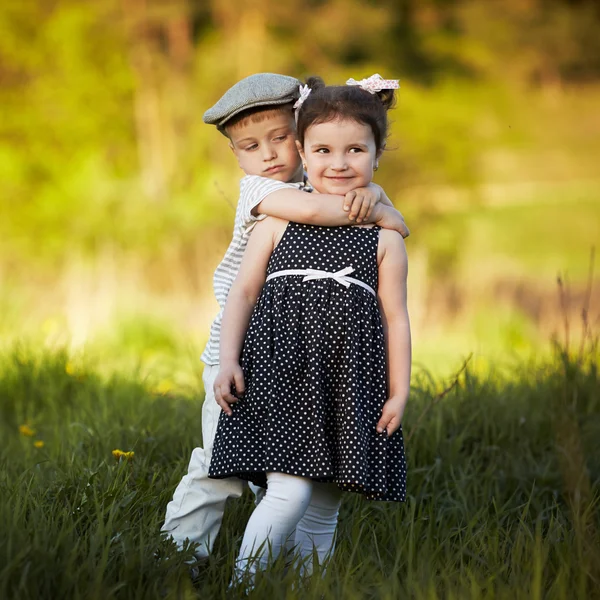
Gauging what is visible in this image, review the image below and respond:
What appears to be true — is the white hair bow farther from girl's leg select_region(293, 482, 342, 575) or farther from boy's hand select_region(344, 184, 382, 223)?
girl's leg select_region(293, 482, 342, 575)

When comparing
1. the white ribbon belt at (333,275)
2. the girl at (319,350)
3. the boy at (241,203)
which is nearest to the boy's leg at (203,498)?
the boy at (241,203)

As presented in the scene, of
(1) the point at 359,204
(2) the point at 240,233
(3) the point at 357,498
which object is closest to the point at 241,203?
(2) the point at 240,233

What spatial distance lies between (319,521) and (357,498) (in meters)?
0.39

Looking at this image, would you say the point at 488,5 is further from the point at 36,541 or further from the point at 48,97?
the point at 36,541

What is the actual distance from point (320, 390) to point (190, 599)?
58cm

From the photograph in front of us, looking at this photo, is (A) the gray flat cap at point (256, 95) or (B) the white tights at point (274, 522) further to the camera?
(A) the gray flat cap at point (256, 95)

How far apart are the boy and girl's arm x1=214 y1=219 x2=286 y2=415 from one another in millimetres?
49

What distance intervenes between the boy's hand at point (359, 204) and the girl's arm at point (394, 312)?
91 millimetres

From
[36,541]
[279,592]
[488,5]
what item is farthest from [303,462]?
[488,5]

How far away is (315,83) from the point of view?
2.30 metres

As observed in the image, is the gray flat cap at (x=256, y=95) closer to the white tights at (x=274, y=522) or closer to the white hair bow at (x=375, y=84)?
the white hair bow at (x=375, y=84)

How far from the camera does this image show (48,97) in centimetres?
1405

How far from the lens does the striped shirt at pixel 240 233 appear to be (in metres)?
2.26

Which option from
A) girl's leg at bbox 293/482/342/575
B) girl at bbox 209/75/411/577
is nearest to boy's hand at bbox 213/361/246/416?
girl at bbox 209/75/411/577
